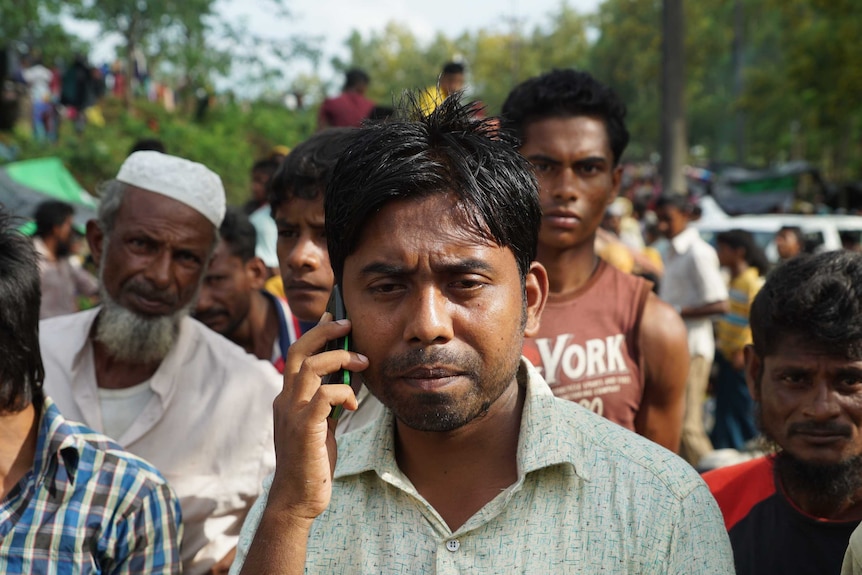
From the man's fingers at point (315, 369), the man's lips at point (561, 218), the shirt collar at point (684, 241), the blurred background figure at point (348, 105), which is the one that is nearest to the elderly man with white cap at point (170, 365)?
the man's lips at point (561, 218)

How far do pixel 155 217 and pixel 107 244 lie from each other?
9.6 inches

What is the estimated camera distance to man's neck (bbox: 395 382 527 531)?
80.0 inches

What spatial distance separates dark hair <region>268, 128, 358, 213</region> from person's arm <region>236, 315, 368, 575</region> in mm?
1447

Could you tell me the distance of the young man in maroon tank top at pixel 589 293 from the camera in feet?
10.4

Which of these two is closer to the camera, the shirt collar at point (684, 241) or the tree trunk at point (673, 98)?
the shirt collar at point (684, 241)

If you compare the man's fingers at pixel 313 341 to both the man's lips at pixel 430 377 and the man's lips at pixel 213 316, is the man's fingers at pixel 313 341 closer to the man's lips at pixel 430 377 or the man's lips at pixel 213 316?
the man's lips at pixel 430 377

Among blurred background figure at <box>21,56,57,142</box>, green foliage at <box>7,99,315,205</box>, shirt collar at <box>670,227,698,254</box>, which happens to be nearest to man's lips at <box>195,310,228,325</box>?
shirt collar at <box>670,227,698,254</box>

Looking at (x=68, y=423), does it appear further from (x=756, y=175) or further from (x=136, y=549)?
(x=756, y=175)

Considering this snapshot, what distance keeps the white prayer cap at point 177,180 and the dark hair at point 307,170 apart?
0.24 metres

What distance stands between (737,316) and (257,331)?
529 cm

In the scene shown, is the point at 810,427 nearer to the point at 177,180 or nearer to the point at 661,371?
the point at 661,371

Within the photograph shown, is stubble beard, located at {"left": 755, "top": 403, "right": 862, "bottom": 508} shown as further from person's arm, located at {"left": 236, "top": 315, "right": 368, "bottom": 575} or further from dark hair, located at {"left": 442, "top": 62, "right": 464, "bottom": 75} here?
dark hair, located at {"left": 442, "top": 62, "right": 464, "bottom": 75}

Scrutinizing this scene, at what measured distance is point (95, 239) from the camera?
11.8ft

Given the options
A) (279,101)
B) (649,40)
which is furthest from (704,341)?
(649,40)
